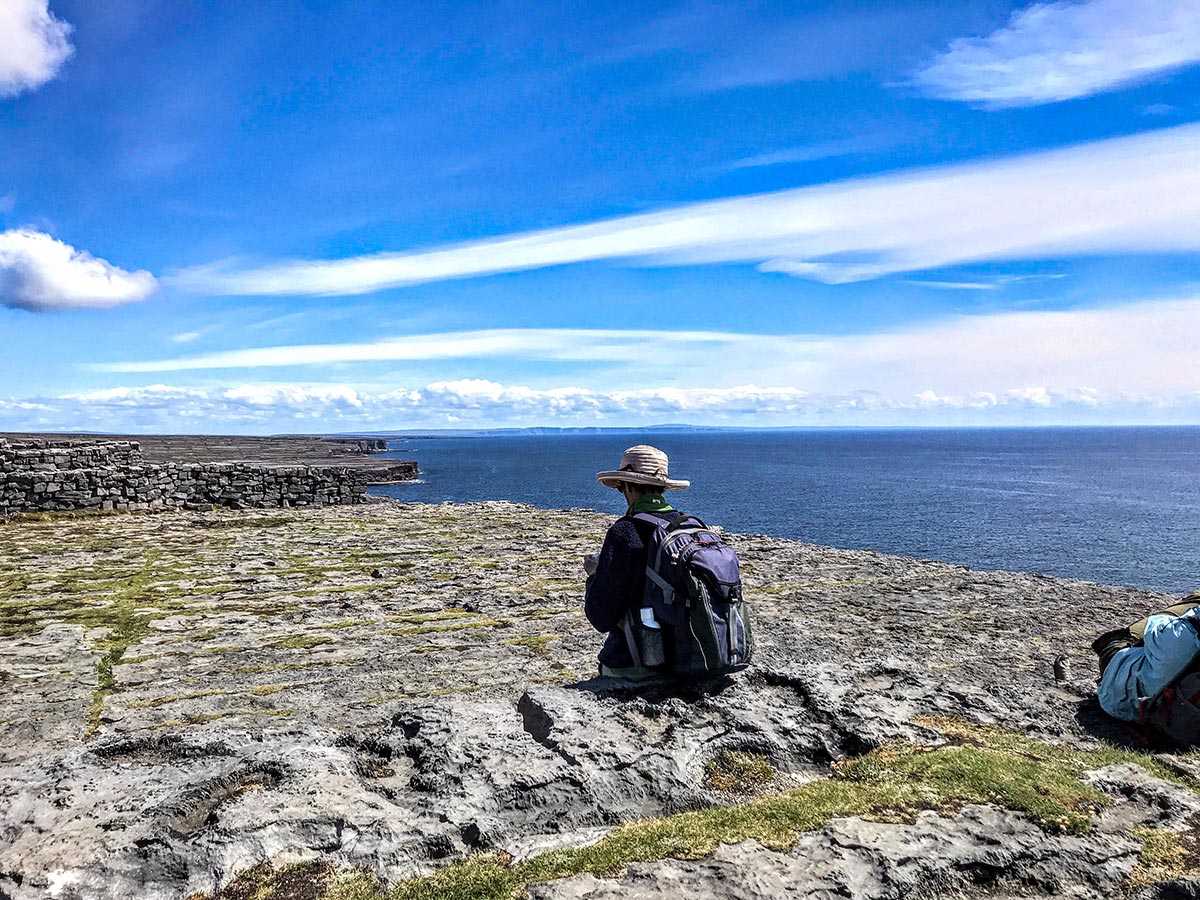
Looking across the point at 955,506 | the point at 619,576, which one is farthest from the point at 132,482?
the point at 955,506

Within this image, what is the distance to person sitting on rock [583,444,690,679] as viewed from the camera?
5672mm

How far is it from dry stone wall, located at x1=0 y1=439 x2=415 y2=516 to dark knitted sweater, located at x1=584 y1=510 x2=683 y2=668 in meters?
19.3

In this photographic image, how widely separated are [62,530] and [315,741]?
1578 cm

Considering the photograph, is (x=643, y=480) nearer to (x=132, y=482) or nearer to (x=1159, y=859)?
(x=1159, y=859)

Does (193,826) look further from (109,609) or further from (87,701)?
(109,609)

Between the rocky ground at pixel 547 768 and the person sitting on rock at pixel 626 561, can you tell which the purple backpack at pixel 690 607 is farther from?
the rocky ground at pixel 547 768

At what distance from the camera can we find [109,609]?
33.3 feet

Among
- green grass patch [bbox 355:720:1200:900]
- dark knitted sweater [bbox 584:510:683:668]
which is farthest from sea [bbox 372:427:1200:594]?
dark knitted sweater [bbox 584:510:683:668]

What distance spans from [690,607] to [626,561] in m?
0.56

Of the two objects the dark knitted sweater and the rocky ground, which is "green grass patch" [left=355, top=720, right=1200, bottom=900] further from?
the dark knitted sweater

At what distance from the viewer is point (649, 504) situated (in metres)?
6.01

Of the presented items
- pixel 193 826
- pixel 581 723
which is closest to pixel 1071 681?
pixel 581 723

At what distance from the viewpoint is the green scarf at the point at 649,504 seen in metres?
6.00

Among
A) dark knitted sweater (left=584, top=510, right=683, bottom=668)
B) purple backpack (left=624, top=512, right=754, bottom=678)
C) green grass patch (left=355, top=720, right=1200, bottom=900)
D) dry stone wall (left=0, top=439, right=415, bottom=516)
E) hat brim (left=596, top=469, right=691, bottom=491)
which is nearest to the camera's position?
green grass patch (left=355, top=720, right=1200, bottom=900)
